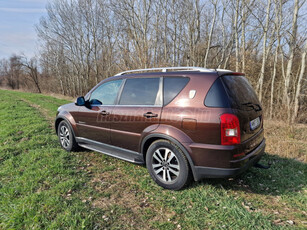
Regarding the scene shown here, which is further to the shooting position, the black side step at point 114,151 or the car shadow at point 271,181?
the black side step at point 114,151

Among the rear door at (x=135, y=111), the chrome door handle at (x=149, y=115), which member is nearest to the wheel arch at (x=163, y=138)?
the rear door at (x=135, y=111)

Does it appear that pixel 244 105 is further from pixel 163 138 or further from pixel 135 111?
pixel 135 111

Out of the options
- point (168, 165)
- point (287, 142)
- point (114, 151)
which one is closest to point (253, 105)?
point (168, 165)

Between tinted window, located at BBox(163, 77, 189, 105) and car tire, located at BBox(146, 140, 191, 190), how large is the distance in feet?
2.22

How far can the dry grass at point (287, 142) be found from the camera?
4418 millimetres

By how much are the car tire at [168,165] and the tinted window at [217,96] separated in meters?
0.81

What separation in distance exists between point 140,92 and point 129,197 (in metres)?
1.71

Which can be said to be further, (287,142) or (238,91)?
(287,142)

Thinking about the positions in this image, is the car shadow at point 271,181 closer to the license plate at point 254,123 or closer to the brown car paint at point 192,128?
the brown car paint at point 192,128

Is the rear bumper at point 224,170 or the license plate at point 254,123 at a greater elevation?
the license plate at point 254,123

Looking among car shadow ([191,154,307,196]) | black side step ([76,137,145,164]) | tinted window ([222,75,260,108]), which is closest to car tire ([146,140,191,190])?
black side step ([76,137,145,164])

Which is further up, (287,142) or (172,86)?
(172,86)

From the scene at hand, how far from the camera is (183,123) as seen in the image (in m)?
2.59

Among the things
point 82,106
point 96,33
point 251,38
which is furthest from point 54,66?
point 82,106
